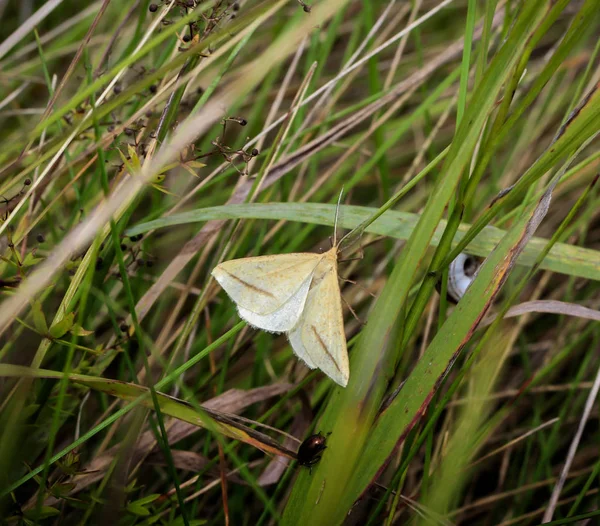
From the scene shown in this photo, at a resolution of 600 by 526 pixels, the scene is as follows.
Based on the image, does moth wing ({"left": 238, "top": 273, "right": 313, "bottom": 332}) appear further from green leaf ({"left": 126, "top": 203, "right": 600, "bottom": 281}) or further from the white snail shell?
the white snail shell

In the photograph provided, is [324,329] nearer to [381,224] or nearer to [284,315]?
[284,315]

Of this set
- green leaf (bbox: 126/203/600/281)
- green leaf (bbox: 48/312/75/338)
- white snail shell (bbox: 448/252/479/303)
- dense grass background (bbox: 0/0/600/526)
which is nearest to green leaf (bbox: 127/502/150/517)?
dense grass background (bbox: 0/0/600/526)

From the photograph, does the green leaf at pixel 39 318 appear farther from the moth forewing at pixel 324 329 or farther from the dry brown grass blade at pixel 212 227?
the moth forewing at pixel 324 329

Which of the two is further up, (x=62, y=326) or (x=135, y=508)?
(x=62, y=326)

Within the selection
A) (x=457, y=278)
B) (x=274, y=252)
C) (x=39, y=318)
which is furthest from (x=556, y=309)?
(x=39, y=318)

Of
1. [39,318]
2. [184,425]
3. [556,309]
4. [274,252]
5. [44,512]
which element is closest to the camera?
[39,318]

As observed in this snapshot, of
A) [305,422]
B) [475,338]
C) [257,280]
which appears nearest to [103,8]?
[257,280]

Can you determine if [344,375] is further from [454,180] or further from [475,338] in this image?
[475,338]
